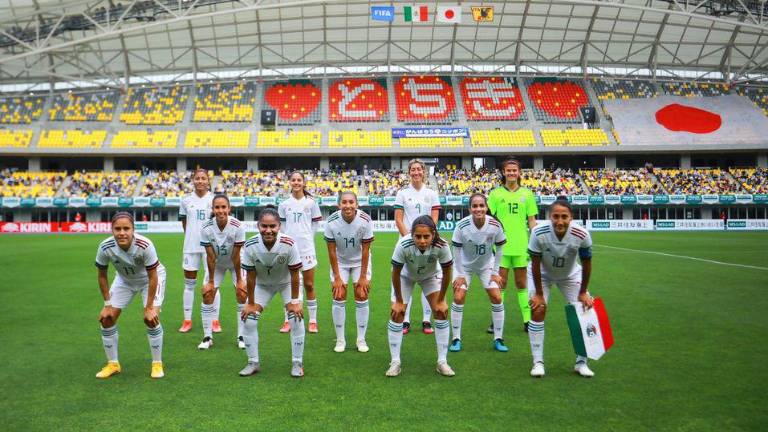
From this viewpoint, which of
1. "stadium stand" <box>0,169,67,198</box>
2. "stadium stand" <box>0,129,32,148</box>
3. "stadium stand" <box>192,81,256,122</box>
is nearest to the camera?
"stadium stand" <box>0,169,67,198</box>

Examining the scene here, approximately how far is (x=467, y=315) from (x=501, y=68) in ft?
147

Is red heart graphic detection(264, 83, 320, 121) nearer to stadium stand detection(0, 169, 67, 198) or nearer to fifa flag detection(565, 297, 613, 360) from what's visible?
stadium stand detection(0, 169, 67, 198)

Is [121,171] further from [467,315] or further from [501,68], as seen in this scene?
[467,315]

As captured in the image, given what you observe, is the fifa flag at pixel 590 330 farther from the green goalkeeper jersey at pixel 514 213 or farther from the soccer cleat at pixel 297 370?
the soccer cleat at pixel 297 370

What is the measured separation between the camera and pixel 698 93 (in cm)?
5100

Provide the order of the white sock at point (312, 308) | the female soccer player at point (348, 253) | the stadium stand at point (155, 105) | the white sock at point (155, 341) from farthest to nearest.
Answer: the stadium stand at point (155, 105) < the white sock at point (312, 308) < the female soccer player at point (348, 253) < the white sock at point (155, 341)

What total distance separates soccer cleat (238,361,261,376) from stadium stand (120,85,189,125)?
4743 centimetres

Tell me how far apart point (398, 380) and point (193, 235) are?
4398mm

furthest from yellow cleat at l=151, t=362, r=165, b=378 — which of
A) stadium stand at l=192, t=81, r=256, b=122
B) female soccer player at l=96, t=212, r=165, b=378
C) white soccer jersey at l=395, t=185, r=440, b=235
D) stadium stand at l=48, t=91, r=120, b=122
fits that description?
stadium stand at l=48, t=91, r=120, b=122

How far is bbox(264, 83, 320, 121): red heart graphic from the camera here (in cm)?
5000

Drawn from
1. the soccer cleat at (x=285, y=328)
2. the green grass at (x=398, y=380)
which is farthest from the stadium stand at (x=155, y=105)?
the soccer cleat at (x=285, y=328)

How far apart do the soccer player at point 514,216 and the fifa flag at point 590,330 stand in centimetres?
145

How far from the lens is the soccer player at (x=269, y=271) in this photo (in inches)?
229

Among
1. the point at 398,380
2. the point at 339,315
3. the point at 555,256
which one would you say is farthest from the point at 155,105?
the point at 555,256
